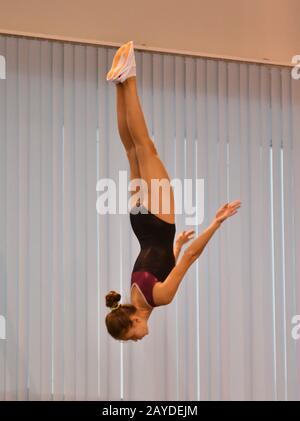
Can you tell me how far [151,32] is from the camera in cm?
462

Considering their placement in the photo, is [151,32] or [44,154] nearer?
[44,154]

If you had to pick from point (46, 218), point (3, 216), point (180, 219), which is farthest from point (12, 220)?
point (180, 219)

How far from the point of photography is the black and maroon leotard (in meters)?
2.96

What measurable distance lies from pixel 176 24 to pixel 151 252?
2121 mm

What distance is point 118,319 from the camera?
2926 mm

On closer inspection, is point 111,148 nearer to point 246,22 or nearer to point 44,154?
point 44,154

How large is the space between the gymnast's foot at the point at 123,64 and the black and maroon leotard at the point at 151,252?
488 mm

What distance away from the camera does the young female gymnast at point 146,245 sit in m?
2.93

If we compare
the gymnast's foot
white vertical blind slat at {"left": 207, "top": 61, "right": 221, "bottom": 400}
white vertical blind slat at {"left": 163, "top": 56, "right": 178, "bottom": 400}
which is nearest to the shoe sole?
the gymnast's foot

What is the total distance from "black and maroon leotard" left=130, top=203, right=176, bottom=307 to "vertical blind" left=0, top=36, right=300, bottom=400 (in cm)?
137

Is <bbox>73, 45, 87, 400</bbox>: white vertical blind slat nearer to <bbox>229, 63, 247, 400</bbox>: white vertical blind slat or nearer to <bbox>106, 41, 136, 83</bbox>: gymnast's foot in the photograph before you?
<bbox>229, 63, 247, 400</bbox>: white vertical blind slat

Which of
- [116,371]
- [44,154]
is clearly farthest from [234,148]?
[116,371]

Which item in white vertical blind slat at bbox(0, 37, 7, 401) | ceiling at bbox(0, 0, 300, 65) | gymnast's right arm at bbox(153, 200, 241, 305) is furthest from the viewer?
ceiling at bbox(0, 0, 300, 65)

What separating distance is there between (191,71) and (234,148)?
20.3 inches
